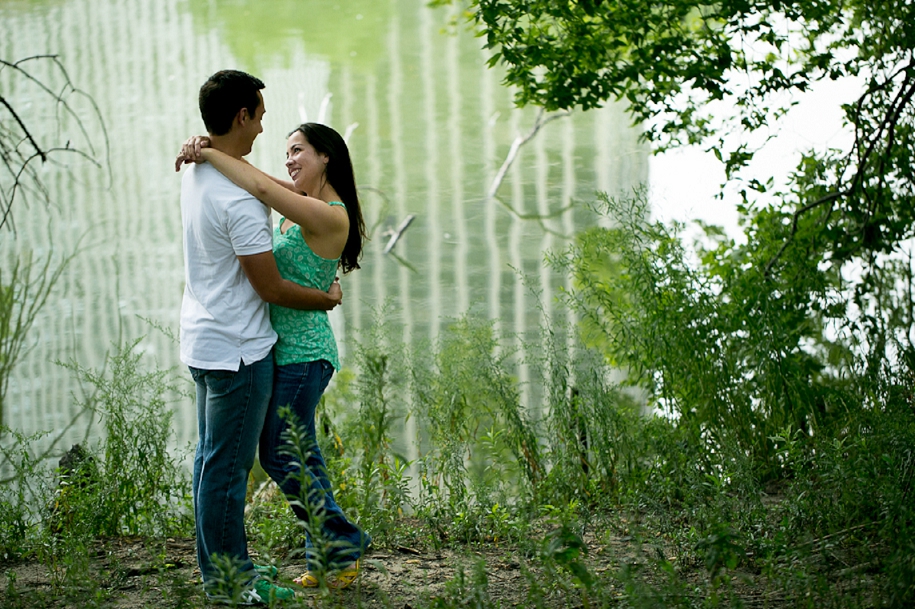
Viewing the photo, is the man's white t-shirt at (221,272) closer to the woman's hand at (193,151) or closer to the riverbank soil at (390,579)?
the woman's hand at (193,151)

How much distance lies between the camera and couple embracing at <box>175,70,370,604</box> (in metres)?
1.89

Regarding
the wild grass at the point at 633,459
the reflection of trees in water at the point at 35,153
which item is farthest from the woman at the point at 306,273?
the reflection of trees in water at the point at 35,153

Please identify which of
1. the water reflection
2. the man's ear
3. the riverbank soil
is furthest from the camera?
the water reflection

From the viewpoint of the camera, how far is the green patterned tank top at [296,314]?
6.55 ft

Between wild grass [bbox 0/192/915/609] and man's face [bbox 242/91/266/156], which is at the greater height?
man's face [bbox 242/91/266/156]

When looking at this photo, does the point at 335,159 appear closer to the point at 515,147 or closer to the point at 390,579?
the point at 390,579

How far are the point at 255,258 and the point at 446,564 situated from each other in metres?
1.16

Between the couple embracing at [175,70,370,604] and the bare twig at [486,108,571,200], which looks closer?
the couple embracing at [175,70,370,604]

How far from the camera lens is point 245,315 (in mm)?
1922

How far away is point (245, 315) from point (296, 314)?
141 mm

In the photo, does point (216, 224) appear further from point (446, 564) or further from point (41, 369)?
point (41, 369)

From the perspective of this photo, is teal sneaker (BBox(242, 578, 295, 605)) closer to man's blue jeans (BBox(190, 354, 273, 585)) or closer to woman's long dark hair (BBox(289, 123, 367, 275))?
man's blue jeans (BBox(190, 354, 273, 585))

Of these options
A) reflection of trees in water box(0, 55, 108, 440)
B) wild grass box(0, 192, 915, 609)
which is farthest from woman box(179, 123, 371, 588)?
reflection of trees in water box(0, 55, 108, 440)

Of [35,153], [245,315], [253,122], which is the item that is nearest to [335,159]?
[253,122]
